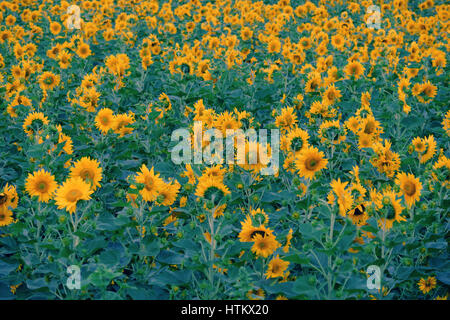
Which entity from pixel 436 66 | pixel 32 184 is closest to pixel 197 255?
pixel 32 184

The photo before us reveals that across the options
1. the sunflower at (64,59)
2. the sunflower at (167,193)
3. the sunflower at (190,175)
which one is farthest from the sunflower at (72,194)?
the sunflower at (64,59)

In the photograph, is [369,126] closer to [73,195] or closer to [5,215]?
[73,195]

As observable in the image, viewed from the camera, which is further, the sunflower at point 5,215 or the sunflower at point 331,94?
the sunflower at point 331,94

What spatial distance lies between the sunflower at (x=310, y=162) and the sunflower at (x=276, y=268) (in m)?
0.73

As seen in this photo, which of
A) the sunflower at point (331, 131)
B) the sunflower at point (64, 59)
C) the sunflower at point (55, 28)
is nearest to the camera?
the sunflower at point (331, 131)

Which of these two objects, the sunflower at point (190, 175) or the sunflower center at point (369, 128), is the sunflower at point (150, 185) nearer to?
the sunflower at point (190, 175)

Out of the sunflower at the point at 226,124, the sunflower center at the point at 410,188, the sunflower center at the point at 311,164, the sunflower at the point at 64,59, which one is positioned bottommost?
the sunflower center at the point at 410,188

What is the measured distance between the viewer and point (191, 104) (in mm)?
5758

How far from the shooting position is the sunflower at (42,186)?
3195 mm

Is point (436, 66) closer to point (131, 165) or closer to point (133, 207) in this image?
point (131, 165)

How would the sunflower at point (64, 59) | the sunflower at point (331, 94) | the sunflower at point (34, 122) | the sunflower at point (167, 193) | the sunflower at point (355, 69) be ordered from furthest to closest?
the sunflower at point (64, 59) → the sunflower at point (355, 69) → the sunflower at point (331, 94) → the sunflower at point (34, 122) → the sunflower at point (167, 193)

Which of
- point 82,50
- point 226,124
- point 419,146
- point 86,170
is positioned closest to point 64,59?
point 82,50

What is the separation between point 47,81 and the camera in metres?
5.63

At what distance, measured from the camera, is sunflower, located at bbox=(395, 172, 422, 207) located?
3.03 m
